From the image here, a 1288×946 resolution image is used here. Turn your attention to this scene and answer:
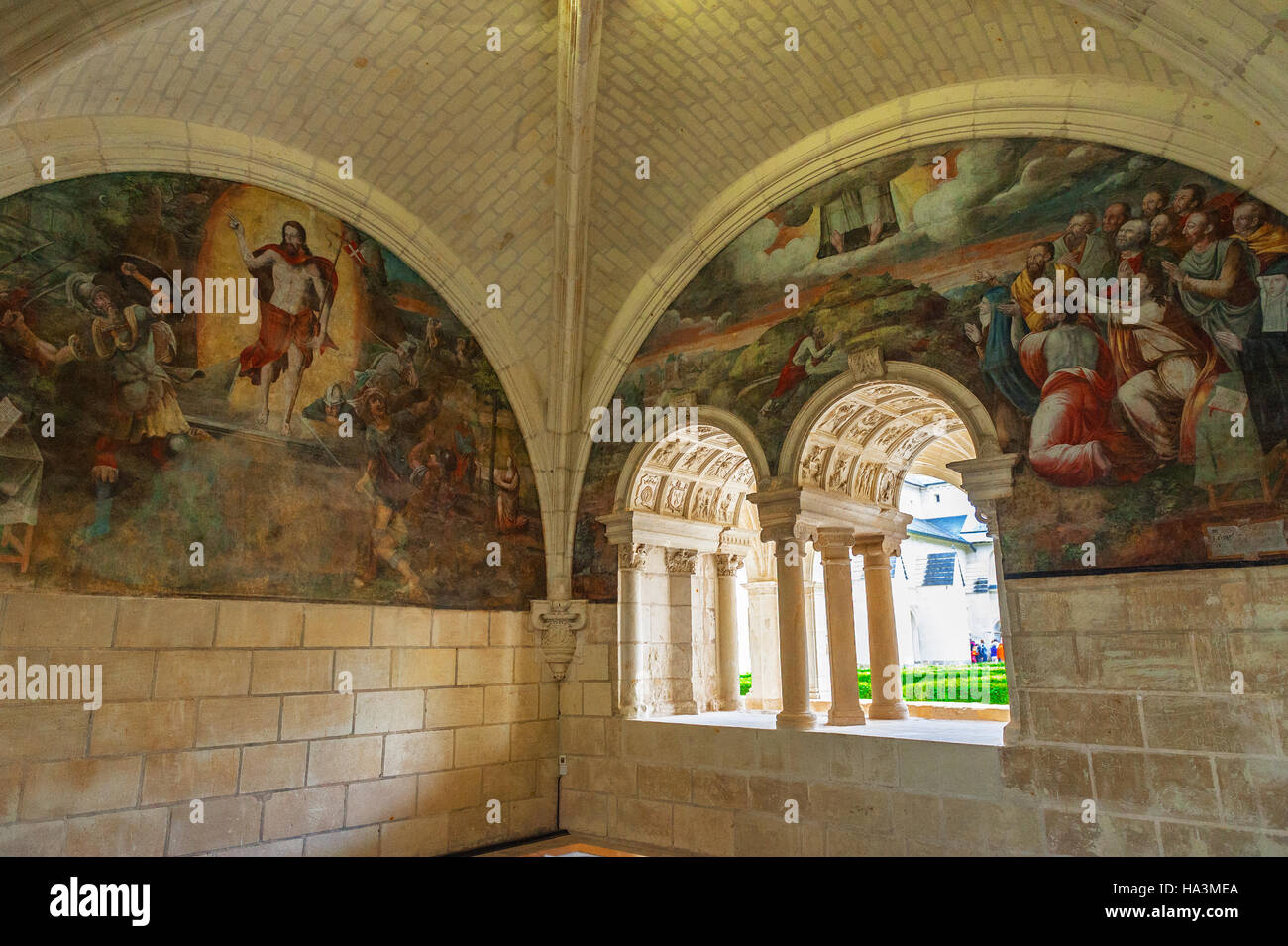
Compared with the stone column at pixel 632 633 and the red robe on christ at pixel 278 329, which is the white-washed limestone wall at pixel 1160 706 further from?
the red robe on christ at pixel 278 329

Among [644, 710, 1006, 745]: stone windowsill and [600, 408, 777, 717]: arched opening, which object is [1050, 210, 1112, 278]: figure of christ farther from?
[644, 710, 1006, 745]: stone windowsill

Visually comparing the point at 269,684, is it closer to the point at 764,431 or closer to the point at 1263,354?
the point at 764,431

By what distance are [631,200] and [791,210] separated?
5.54ft

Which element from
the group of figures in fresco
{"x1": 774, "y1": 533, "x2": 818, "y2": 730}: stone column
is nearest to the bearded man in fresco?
{"x1": 774, "y1": 533, "x2": 818, "y2": 730}: stone column

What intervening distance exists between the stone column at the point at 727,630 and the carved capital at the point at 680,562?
724 millimetres

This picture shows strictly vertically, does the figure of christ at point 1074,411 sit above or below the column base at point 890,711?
above

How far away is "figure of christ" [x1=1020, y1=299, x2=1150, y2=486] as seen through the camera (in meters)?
5.79

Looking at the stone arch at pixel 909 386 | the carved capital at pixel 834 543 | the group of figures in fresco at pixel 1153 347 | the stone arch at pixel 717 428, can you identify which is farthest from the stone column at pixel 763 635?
the group of figures in fresco at pixel 1153 347

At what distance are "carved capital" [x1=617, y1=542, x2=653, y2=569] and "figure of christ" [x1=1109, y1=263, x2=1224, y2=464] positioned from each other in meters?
4.71

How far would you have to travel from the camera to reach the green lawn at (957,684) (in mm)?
9227

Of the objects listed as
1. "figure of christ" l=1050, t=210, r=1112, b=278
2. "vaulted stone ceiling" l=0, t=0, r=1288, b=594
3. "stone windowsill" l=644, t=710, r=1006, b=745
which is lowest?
"stone windowsill" l=644, t=710, r=1006, b=745

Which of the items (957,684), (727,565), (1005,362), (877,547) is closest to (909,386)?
(1005,362)

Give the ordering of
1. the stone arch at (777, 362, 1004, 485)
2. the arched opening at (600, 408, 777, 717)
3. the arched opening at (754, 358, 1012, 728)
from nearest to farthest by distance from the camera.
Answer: the stone arch at (777, 362, 1004, 485) < the arched opening at (754, 358, 1012, 728) < the arched opening at (600, 408, 777, 717)

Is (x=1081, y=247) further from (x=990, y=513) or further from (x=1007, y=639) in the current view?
(x=1007, y=639)
